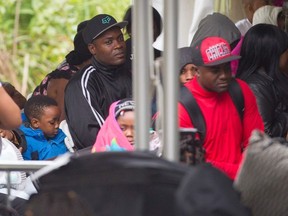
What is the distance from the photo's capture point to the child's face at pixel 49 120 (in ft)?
27.2

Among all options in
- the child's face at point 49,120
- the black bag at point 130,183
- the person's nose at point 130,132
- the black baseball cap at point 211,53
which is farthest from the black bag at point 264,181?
the child's face at point 49,120

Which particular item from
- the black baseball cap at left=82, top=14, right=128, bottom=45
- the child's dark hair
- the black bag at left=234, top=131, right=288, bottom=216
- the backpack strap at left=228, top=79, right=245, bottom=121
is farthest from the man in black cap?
the black bag at left=234, top=131, right=288, bottom=216

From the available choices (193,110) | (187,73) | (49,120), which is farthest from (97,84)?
(193,110)

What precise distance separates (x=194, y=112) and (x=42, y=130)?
1967 millimetres

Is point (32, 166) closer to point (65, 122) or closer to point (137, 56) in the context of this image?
point (137, 56)

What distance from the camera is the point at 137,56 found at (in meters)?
5.05

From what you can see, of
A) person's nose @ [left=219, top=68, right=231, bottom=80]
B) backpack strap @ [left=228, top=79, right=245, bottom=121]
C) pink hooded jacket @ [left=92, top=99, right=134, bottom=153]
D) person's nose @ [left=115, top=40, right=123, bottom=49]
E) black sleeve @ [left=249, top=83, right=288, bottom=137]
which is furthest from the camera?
person's nose @ [left=115, top=40, right=123, bottom=49]

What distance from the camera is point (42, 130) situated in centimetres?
834

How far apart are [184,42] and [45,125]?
1.42 meters

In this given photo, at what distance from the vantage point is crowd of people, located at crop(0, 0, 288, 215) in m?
6.72

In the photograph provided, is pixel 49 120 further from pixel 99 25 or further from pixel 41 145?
pixel 99 25

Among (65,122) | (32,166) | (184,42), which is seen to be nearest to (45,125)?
(65,122)

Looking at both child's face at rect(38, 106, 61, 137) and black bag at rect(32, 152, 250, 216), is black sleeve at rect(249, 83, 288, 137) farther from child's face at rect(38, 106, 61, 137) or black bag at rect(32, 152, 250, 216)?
black bag at rect(32, 152, 250, 216)

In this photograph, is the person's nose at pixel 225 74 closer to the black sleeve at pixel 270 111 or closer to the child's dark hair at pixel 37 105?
the black sleeve at pixel 270 111
